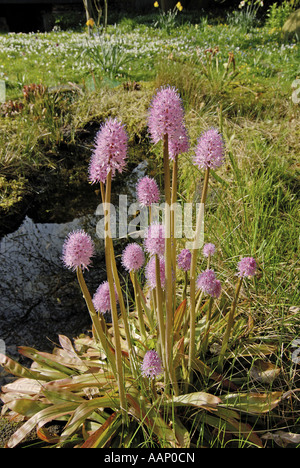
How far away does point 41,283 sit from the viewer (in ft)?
8.77

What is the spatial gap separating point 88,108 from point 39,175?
133 centimetres

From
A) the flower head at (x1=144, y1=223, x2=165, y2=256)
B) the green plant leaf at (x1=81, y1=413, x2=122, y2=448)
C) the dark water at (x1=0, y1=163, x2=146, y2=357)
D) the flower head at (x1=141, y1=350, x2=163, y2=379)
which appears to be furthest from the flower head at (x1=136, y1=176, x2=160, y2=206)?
the dark water at (x1=0, y1=163, x2=146, y2=357)

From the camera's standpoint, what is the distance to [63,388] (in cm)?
152

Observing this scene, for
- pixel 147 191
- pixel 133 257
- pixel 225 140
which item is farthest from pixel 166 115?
pixel 225 140

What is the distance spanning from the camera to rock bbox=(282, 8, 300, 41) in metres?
8.42

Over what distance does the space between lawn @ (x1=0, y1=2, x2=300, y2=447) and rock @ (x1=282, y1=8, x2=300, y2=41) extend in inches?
9.7

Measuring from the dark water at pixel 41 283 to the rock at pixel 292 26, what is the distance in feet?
25.1

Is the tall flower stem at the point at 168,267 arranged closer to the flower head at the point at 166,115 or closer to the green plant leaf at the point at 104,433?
the flower head at the point at 166,115

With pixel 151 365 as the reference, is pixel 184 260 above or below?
above

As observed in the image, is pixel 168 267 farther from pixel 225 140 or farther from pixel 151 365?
pixel 225 140

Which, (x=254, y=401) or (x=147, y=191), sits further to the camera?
(x=254, y=401)

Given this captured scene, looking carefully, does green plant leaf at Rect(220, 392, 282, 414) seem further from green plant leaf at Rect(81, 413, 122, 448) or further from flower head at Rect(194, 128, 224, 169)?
flower head at Rect(194, 128, 224, 169)

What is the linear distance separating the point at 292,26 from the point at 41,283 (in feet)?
29.1

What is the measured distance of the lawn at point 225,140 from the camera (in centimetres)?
179
